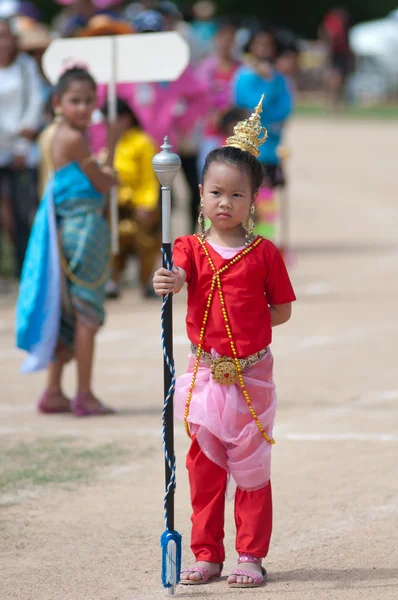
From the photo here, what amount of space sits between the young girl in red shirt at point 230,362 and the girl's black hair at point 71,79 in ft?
8.18

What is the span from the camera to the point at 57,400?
24.0 feet

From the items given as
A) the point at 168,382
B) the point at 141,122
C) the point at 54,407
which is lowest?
the point at 54,407

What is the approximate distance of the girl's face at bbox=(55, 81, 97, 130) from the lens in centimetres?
698

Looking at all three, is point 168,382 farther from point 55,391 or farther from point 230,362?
point 55,391

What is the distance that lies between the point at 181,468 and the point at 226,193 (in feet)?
6.70

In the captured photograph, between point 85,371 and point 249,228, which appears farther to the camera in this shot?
point 85,371

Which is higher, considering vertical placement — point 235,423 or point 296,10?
point 235,423

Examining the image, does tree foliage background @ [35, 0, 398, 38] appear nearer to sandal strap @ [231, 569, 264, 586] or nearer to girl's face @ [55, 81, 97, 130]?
girl's face @ [55, 81, 97, 130]

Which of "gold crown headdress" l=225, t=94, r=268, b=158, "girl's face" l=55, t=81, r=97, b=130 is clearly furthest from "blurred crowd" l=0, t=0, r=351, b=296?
"gold crown headdress" l=225, t=94, r=268, b=158

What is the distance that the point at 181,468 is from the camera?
6242mm

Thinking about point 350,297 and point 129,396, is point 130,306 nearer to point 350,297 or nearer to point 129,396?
point 350,297

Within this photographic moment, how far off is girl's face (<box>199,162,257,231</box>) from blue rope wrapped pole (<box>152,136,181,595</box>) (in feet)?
0.69

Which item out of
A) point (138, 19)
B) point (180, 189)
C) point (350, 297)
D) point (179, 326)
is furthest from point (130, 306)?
point (180, 189)

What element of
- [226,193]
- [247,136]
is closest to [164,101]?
[247,136]
